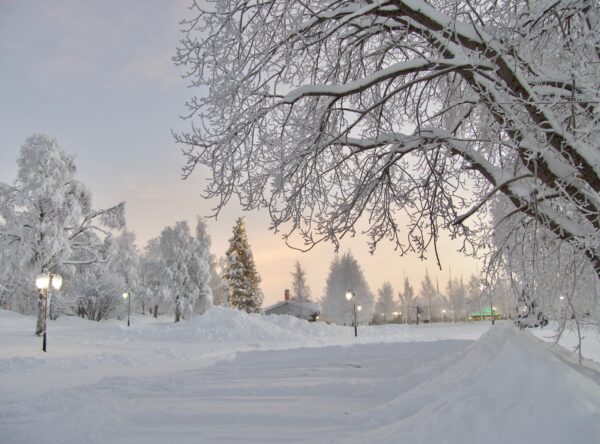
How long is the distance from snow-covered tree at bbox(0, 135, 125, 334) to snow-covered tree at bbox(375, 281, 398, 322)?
232 feet

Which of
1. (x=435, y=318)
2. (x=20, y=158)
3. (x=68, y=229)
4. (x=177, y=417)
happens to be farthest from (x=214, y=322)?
(x=435, y=318)

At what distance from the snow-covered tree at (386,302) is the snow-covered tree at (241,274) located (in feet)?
146

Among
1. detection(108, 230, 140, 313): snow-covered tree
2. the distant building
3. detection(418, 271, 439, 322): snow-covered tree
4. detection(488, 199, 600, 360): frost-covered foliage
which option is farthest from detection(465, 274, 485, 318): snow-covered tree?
detection(108, 230, 140, 313): snow-covered tree

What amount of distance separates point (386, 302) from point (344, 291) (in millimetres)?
29063

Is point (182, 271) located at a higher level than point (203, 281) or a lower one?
higher

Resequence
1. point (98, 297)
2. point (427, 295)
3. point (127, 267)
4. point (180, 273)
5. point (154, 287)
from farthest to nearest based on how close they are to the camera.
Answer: point (427, 295) → point (127, 267) → point (98, 297) → point (154, 287) → point (180, 273)

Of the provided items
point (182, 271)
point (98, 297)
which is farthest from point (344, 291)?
point (98, 297)

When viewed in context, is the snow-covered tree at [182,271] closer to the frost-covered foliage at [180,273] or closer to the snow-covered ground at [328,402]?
the frost-covered foliage at [180,273]

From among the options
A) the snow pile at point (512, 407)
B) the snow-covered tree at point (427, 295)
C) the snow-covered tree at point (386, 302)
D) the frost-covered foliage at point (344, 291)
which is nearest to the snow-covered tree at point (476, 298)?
the snow pile at point (512, 407)

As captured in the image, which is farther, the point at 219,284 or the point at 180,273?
the point at 219,284

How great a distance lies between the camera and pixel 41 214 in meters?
25.5

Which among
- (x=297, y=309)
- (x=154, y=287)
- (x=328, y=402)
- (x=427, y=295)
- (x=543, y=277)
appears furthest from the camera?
(x=427, y=295)

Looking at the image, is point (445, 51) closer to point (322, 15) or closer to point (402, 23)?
point (402, 23)

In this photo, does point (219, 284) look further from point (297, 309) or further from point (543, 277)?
point (543, 277)
